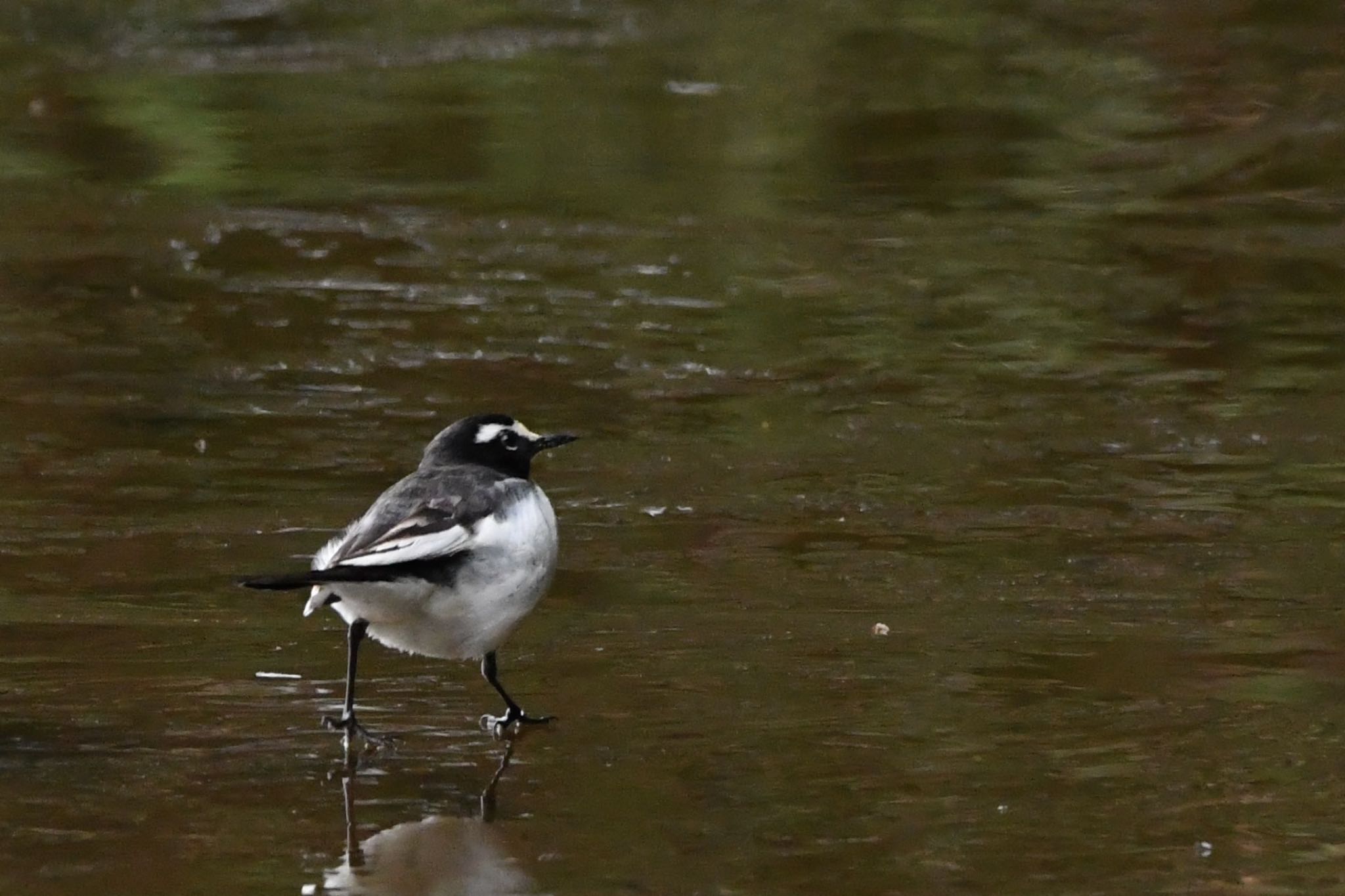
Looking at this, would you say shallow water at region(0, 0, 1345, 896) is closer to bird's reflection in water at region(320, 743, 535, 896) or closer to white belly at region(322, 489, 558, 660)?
bird's reflection in water at region(320, 743, 535, 896)

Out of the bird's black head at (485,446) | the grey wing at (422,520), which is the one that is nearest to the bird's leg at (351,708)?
the grey wing at (422,520)

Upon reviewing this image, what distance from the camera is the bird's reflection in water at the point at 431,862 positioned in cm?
548

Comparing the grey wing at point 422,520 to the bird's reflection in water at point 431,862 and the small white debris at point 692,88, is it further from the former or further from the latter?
the small white debris at point 692,88

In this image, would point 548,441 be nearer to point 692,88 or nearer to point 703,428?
point 703,428

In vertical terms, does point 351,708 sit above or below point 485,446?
below

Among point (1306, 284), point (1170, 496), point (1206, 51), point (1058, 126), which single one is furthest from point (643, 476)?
point (1206, 51)

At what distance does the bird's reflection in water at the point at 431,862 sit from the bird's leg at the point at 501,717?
0.61 meters

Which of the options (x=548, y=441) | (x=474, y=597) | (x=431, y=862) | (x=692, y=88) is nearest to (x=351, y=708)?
(x=474, y=597)

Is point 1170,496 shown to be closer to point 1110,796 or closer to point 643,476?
point 643,476

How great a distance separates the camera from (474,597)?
6.57 metres

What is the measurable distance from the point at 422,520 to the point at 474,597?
256 mm

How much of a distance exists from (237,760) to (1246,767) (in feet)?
8.26

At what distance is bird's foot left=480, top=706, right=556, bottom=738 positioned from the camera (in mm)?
6703

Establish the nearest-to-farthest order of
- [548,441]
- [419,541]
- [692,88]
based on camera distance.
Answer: [419,541] < [548,441] < [692,88]
